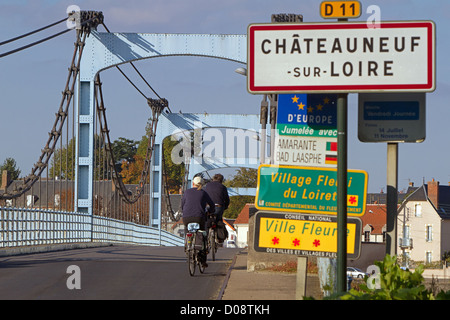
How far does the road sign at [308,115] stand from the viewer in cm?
604

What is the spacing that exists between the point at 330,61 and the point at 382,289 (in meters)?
1.35

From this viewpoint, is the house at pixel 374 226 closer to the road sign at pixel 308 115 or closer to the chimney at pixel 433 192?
the chimney at pixel 433 192

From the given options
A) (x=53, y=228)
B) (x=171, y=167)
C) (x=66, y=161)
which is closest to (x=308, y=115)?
(x=53, y=228)

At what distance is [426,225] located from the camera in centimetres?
8406

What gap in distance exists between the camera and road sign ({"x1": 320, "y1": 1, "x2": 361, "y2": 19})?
5.06m

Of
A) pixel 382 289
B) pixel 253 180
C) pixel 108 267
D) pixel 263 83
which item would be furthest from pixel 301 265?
pixel 253 180

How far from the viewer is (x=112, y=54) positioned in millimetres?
26672

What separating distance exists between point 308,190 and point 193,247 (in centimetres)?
657

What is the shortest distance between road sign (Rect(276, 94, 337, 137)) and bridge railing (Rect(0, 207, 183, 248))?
12.0m

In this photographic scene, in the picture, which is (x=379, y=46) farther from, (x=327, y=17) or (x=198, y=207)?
(x=198, y=207)

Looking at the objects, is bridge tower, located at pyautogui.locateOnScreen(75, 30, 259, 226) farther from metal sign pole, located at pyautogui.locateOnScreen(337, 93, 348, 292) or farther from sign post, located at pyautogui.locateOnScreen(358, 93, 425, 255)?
metal sign pole, located at pyautogui.locateOnScreen(337, 93, 348, 292)

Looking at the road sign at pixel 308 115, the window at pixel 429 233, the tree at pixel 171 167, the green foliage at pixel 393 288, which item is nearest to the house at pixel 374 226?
the window at pixel 429 233
